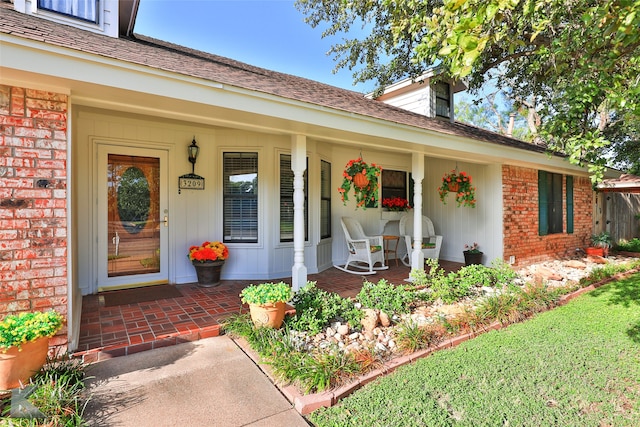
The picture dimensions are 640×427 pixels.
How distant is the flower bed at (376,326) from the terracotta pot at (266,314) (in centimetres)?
10

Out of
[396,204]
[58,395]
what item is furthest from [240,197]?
[58,395]

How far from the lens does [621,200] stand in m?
11.1

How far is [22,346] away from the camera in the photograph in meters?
2.24

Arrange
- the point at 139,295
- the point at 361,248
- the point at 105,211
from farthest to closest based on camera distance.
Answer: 1. the point at 361,248
2. the point at 105,211
3. the point at 139,295

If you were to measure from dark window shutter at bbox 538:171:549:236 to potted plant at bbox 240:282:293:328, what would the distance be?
23.8 ft

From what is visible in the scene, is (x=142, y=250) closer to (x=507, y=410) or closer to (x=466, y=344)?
(x=466, y=344)

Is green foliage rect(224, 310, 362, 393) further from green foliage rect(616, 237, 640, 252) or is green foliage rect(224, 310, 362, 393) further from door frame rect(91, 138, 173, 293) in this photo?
green foliage rect(616, 237, 640, 252)

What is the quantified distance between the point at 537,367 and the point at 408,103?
6842 millimetres

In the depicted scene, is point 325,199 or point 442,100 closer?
point 325,199

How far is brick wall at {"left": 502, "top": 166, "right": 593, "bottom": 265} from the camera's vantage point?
699cm

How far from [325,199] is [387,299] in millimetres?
2904

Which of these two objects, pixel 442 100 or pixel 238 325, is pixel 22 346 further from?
pixel 442 100

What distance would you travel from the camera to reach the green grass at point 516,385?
2.23 metres

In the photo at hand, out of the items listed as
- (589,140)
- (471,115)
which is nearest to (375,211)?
(589,140)
